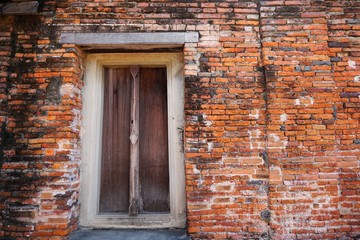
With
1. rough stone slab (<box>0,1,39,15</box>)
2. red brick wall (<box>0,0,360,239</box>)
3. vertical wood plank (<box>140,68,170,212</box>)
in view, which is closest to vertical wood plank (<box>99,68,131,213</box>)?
Result: vertical wood plank (<box>140,68,170,212</box>)

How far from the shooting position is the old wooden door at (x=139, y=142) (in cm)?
375

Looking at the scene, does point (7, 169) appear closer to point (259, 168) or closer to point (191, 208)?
point (191, 208)

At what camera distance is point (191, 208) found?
329 cm

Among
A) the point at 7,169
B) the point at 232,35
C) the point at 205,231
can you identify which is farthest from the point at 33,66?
the point at 205,231

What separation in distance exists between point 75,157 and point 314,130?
3.27 m

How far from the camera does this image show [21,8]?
3.54 meters

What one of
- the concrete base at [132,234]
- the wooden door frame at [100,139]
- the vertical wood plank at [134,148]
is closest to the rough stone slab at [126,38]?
the wooden door frame at [100,139]

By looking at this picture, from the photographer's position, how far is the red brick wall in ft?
10.7

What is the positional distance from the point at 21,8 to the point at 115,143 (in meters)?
2.30

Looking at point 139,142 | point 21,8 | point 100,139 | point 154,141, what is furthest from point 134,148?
point 21,8

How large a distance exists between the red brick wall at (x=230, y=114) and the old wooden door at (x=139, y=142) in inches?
18.5

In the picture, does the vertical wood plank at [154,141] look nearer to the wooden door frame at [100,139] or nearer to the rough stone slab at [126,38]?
the wooden door frame at [100,139]

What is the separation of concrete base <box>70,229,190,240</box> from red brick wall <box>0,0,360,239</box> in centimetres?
19

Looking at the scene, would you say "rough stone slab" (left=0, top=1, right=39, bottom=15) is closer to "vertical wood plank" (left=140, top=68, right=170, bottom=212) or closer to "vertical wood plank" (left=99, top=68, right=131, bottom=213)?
"vertical wood plank" (left=99, top=68, right=131, bottom=213)
